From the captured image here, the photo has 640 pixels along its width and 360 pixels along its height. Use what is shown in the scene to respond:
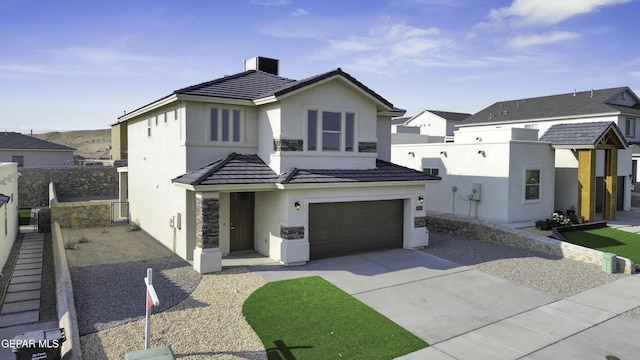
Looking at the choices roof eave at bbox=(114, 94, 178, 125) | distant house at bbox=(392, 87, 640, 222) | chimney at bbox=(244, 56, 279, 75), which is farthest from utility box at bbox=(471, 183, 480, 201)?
roof eave at bbox=(114, 94, 178, 125)

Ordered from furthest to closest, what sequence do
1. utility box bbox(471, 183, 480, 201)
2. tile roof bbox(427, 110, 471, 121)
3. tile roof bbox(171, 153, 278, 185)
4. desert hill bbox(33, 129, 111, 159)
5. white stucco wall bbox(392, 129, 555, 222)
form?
1. desert hill bbox(33, 129, 111, 159)
2. tile roof bbox(427, 110, 471, 121)
3. utility box bbox(471, 183, 480, 201)
4. white stucco wall bbox(392, 129, 555, 222)
5. tile roof bbox(171, 153, 278, 185)

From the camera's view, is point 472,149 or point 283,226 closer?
point 283,226

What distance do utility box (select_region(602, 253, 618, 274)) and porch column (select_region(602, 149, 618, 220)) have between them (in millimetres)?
9265

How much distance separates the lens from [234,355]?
7.50 meters

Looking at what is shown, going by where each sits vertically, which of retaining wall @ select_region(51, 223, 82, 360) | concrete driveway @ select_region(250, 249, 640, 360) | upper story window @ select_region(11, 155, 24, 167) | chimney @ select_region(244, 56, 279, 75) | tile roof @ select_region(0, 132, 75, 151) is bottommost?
concrete driveway @ select_region(250, 249, 640, 360)

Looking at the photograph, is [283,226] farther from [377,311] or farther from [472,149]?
[472,149]

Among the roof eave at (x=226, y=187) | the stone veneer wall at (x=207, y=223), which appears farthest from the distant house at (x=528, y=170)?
the stone veneer wall at (x=207, y=223)

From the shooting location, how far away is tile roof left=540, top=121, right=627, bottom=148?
19059 millimetres

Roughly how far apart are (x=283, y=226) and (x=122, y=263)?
511 centimetres

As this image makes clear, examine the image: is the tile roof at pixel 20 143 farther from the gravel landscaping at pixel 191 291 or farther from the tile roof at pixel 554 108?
the tile roof at pixel 554 108

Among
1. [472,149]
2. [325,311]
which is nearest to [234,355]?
[325,311]

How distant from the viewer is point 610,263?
43.7ft

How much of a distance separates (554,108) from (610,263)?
84.0 ft

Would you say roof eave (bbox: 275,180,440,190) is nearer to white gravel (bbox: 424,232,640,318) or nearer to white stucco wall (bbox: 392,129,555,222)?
white gravel (bbox: 424,232,640,318)
